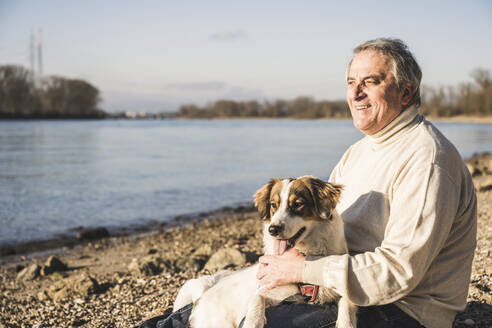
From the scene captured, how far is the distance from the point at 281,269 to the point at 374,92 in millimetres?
1508

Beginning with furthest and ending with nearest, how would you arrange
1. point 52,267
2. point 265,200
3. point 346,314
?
point 52,267, point 265,200, point 346,314

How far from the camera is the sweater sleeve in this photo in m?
2.68

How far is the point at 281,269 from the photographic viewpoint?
3184 mm

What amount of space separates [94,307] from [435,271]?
4917mm

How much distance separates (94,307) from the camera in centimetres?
619

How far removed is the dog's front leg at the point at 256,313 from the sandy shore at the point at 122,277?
94.7 inches

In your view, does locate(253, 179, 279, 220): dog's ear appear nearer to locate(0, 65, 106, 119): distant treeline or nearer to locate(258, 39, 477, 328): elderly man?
locate(258, 39, 477, 328): elderly man

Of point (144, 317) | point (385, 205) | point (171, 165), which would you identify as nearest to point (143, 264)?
point (144, 317)

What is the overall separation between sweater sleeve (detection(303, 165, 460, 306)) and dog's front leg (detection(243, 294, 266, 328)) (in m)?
0.59

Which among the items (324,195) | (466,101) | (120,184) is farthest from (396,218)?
(466,101)

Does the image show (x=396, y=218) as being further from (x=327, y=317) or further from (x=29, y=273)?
(x=29, y=273)

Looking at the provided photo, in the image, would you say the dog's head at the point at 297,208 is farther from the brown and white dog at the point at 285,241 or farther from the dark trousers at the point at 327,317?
the dark trousers at the point at 327,317

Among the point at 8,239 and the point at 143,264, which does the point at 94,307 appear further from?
the point at 8,239

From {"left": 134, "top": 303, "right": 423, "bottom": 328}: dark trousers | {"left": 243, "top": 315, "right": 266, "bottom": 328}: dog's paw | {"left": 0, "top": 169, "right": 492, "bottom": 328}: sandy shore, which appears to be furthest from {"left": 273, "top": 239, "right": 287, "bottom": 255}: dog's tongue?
{"left": 0, "top": 169, "right": 492, "bottom": 328}: sandy shore
